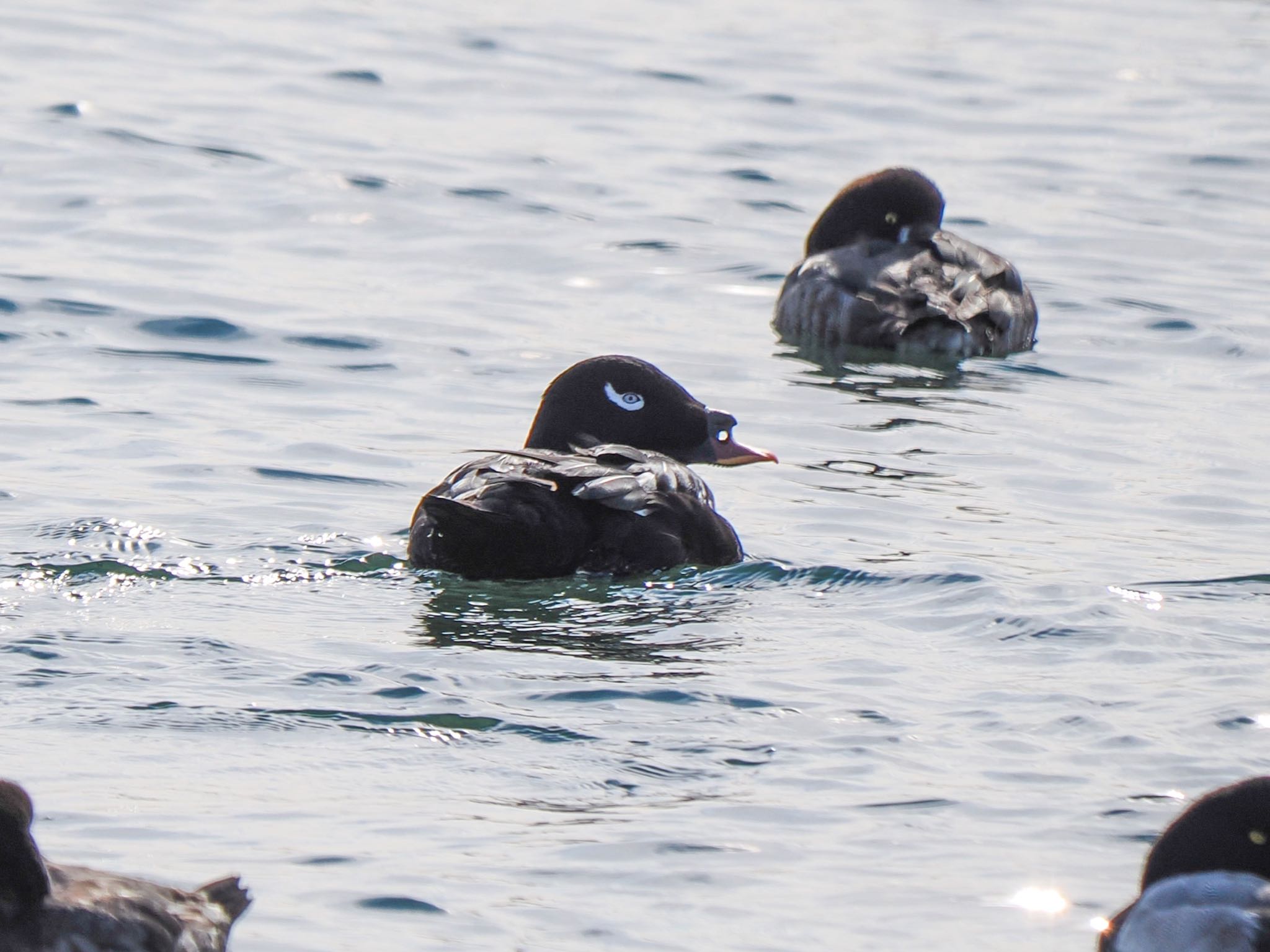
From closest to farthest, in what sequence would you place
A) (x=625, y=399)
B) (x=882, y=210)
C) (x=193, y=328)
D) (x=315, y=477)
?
1. (x=625, y=399)
2. (x=315, y=477)
3. (x=193, y=328)
4. (x=882, y=210)

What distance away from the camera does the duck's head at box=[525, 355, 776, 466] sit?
30.9 ft

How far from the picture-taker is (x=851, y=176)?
1802 centimetres

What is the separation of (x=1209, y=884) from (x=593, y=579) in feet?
11.7

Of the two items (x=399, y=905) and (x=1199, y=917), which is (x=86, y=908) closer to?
(x=399, y=905)

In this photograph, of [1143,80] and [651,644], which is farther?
[1143,80]

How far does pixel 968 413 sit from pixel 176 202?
6.10 metres

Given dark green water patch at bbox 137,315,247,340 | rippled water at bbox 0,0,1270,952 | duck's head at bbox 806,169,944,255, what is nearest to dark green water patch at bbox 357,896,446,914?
rippled water at bbox 0,0,1270,952

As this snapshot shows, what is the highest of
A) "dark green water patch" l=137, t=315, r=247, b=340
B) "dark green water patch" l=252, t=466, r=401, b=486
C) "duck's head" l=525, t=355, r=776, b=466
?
"duck's head" l=525, t=355, r=776, b=466

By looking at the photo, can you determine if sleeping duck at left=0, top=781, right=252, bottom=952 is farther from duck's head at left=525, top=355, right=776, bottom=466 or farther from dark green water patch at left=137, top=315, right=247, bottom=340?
dark green water patch at left=137, top=315, right=247, bottom=340

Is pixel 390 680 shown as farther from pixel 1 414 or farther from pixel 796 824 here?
pixel 1 414

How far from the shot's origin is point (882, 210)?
1443 cm

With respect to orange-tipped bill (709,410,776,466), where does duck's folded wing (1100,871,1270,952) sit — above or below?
below

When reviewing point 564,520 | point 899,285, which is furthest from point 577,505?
point 899,285

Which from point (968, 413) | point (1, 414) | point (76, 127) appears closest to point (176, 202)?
point (76, 127)
